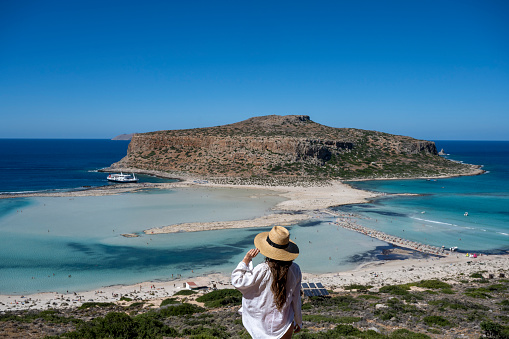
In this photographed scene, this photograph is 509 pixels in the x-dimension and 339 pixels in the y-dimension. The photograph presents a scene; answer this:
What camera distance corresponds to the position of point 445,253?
26719 mm

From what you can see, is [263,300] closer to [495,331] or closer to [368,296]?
[495,331]

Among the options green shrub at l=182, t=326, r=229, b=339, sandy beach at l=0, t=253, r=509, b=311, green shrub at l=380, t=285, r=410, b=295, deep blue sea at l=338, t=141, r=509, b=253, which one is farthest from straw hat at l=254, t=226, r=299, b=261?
deep blue sea at l=338, t=141, r=509, b=253

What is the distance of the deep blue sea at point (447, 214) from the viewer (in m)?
30.3

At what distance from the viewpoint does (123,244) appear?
2802 centimetres

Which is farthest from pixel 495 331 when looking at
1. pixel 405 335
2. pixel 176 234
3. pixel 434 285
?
pixel 176 234

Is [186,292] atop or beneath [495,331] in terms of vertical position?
beneath

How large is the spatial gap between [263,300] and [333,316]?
10958 millimetres

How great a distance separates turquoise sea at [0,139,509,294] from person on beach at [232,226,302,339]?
64.4 ft

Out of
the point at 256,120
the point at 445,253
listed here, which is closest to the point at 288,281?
the point at 445,253

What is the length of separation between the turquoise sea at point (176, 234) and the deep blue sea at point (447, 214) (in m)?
0.11

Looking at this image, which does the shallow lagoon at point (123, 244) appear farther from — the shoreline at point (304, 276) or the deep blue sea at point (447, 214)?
the deep blue sea at point (447, 214)

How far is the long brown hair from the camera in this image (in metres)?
3.11

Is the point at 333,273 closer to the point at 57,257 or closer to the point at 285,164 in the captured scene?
the point at 57,257

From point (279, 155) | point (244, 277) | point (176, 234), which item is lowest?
point (176, 234)
